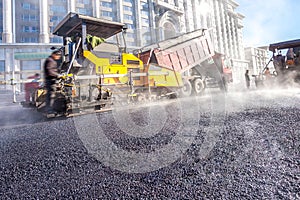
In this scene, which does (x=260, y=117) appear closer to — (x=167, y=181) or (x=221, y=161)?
(x=221, y=161)

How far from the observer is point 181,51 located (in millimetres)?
7312

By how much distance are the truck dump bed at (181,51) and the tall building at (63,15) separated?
65.4ft

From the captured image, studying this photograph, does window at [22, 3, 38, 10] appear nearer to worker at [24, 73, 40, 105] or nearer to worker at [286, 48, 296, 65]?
worker at [24, 73, 40, 105]

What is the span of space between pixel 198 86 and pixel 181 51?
2.00m

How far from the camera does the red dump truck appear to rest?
654 centimetres

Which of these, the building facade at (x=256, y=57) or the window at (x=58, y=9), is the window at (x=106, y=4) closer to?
the window at (x=58, y=9)

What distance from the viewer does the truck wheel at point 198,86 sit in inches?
318

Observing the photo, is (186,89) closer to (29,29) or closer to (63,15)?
(63,15)

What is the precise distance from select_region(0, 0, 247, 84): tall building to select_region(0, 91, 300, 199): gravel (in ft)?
86.2

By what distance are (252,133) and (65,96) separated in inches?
144

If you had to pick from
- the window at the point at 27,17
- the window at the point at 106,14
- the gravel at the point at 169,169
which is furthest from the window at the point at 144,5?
the gravel at the point at 169,169

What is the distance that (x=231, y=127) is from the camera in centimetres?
249

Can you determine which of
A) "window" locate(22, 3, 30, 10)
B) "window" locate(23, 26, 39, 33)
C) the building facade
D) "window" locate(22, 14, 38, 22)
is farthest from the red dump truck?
the building facade

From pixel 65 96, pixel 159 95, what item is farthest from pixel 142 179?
pixel 159 95
